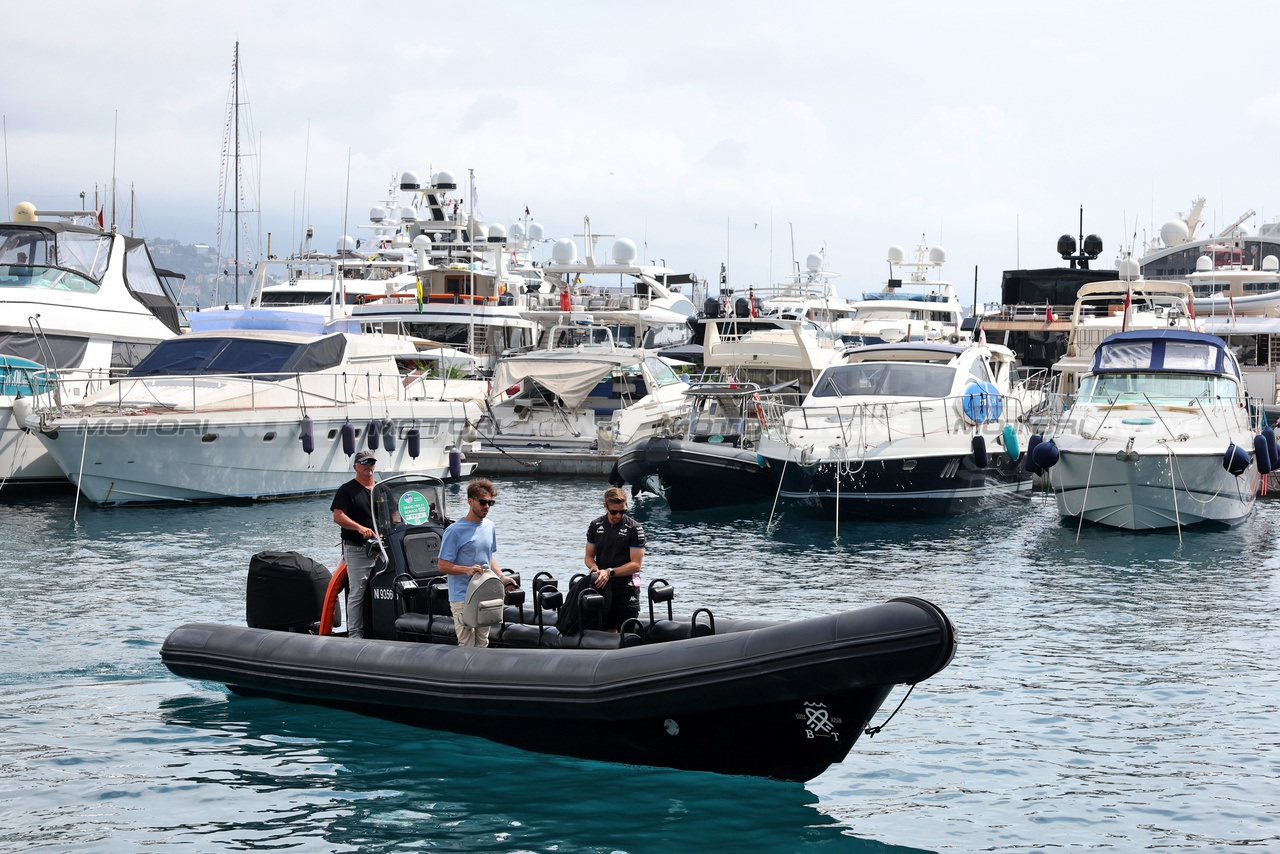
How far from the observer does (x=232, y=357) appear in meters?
21.5

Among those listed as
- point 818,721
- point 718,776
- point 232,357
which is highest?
point 232,357

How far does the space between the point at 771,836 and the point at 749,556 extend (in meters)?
9.73

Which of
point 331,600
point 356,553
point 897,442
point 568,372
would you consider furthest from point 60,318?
point 356,553

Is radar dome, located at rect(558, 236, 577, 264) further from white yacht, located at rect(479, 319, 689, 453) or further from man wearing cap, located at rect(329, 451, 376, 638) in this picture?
man wearing cap, located at rect(329, 451, 376, 638)

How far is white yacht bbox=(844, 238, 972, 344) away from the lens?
37841 millimetres

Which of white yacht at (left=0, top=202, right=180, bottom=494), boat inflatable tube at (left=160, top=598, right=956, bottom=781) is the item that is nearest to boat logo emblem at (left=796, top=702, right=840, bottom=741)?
boat inflatable tube at (left=160, top=598, right=956, bottom=781)

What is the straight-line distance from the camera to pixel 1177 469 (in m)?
17.9

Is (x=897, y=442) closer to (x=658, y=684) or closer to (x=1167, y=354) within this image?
(x=1167, y=354)

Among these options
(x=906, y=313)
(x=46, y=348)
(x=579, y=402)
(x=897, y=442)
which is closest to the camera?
(x=897, y=442)

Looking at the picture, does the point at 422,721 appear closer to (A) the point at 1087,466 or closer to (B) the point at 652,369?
(A) the point at 1087,466

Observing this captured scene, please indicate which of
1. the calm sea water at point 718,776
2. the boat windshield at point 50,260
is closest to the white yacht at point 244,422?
the boat windshield at point 50,260

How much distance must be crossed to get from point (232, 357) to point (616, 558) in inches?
587

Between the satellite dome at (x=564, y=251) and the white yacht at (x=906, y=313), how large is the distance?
10484mm

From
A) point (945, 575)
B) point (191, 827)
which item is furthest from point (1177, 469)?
point (191, 827)
